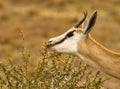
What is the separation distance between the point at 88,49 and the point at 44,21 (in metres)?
13.8

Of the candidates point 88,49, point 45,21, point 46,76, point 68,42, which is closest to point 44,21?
point 45,21

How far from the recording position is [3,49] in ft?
55.4

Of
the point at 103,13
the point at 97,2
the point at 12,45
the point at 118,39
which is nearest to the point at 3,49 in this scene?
the point at 12,45

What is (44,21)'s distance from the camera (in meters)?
21.9

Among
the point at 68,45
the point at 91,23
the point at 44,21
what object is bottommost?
the point at 44,21

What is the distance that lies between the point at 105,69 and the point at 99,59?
162 mm

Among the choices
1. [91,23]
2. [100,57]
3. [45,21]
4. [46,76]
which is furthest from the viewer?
[45,21]

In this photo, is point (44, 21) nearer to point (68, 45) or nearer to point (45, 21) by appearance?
point (45, 21)

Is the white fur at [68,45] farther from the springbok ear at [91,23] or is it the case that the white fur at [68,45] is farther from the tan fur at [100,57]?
the springbok ear at [91,23]

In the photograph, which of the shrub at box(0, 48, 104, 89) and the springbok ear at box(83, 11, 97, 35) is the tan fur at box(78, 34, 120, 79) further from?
the shrub at box(0, 48, 104, 89)

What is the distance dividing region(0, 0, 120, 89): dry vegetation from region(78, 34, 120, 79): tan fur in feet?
21.1

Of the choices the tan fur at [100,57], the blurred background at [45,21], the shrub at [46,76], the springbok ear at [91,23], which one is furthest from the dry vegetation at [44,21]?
the shrub at [46,76]

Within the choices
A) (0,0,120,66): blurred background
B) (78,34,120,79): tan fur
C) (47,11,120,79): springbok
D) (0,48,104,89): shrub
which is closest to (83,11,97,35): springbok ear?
(47,11,120,79): springbok

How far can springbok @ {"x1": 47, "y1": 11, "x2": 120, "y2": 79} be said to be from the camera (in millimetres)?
8117
